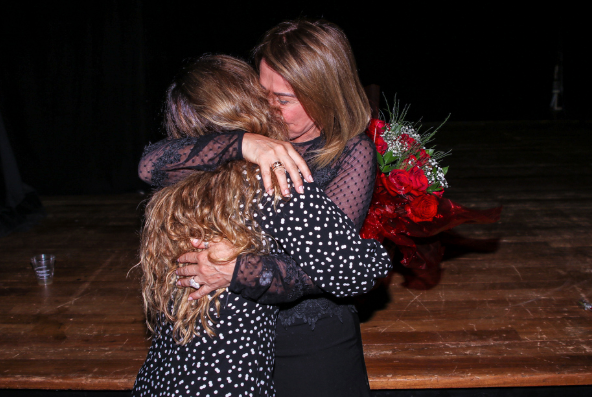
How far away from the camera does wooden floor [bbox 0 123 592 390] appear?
75.9 inches

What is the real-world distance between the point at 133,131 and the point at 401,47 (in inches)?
184

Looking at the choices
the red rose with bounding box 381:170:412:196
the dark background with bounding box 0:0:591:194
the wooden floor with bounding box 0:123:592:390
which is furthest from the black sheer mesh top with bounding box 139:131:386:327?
the dark background with bounding box 0:0:591:194

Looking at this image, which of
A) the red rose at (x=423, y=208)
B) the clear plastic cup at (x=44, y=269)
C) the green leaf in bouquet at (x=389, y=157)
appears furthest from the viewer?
the clear plastic cup at (x=44, y=269)

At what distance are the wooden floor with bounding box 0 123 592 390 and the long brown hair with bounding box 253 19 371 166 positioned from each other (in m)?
1.08

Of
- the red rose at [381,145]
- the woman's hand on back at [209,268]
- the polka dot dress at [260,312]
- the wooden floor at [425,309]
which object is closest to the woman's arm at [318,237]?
the polka dot dress at [260,312]

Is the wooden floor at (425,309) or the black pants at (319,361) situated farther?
the wooden floor at (425,309)

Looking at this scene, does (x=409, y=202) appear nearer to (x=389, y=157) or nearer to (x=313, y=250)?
(x=389, y=157)

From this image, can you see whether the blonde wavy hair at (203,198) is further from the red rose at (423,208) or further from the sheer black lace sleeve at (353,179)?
the red rose at (423,208)

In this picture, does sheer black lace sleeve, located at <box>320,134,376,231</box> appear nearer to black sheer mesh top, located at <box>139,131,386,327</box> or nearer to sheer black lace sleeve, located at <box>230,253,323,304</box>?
black sheer mesh top, located at <box>139,131,386,327</box>

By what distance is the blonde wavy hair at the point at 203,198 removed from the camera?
102 centimetres

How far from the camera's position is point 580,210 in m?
3.78

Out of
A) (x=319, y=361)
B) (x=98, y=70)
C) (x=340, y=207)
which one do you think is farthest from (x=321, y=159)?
(x=98, y=70)

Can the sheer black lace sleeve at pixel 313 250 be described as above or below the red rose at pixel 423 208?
above

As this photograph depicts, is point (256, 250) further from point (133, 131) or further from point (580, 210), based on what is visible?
point (133, 131)
